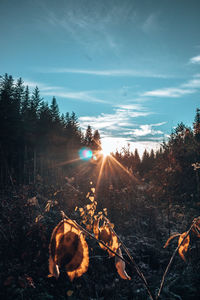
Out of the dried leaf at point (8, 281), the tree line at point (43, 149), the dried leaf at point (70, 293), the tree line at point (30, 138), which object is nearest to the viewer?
the dried leaf at point (8, 281)

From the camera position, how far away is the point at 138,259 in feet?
15.0

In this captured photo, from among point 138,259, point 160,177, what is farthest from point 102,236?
point 160,177

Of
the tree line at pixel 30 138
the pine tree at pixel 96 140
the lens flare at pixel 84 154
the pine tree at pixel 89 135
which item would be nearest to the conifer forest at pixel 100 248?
the tree line at pixel 30 138

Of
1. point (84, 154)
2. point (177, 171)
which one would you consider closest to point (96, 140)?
point (84, 154)

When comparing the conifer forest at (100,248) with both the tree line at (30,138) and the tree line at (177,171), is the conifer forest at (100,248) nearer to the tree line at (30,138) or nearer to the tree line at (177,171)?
the tree line at (177,171)

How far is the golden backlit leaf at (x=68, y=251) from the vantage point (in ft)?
2.29

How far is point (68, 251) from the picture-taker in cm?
71

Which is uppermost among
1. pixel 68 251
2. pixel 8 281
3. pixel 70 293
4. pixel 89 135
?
pixel 89 135

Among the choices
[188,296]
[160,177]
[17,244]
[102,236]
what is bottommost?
[188,296]

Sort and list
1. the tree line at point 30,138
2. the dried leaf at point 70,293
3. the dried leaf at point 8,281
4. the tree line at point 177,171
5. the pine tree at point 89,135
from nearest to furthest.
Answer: the dried leaf at point 8,281 → the dried leaf at point 70,293 → the tree line at point 177,171 → the tree line at point 30,138 → the pine tree at point 89,135

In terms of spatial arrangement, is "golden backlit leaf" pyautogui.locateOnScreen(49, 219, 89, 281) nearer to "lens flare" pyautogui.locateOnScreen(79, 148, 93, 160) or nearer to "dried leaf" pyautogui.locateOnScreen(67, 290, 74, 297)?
"dried leaf" pyautogui.locateOnScreen(67, 290, 74, 297)

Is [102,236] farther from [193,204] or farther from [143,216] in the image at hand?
[193,204]

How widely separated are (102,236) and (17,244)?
11.3ft

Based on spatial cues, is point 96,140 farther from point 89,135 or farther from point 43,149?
point 43,149
